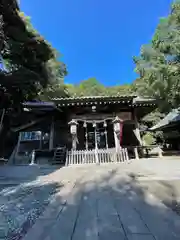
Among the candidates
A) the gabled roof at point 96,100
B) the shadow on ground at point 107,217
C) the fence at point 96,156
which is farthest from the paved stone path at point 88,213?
the gabled roof at point 96,100

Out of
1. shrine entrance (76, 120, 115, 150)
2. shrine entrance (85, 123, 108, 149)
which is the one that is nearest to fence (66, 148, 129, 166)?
shrine entrance (76, 120, 115, 150)

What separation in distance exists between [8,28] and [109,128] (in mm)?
9149

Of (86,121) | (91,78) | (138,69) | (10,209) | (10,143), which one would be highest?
(91,78)

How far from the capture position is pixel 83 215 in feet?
10.6

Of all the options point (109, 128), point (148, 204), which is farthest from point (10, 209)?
point (109, 128)

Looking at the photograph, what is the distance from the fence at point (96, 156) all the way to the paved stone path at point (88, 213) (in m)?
4.25

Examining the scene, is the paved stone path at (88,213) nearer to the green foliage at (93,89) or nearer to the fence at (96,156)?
the fence at (96,156)

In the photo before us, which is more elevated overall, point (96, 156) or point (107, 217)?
point (96, 156)

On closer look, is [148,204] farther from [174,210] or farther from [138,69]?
[138,69]

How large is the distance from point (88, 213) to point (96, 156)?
654 cm

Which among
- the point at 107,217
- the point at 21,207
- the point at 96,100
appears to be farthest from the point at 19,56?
the point at 107,217

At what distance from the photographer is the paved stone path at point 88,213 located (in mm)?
2541

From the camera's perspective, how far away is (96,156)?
9836 mm

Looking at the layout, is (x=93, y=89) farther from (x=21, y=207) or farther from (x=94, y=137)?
(x=21, y=207)
